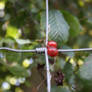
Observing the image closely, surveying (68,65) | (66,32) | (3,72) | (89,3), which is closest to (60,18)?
(66,32)

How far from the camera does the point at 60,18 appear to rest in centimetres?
73

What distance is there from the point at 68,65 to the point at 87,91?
0.11 metres

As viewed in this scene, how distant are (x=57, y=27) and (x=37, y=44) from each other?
128 mm

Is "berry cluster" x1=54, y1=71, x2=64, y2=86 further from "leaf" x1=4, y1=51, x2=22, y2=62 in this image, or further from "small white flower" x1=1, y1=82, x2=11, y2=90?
"small white flower" x1=1, y1=82, x2=11, y2=90

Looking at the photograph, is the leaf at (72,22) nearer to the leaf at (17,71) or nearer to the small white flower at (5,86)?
the leaf at (17,71)

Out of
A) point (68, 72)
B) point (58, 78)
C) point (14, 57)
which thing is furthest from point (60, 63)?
point (58, 78)

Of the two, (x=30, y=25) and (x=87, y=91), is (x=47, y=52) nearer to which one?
(x=87, y=91)

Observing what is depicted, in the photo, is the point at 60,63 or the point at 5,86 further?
the point at 5,86

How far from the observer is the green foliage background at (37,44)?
614 millimetres

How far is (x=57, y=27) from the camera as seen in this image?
68cm

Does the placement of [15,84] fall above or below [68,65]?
below

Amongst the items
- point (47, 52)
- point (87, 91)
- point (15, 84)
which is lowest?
A: point (15, 84)

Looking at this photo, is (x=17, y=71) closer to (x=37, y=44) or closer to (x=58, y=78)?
(x=37, y=44)

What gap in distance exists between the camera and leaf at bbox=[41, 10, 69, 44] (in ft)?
2.14
